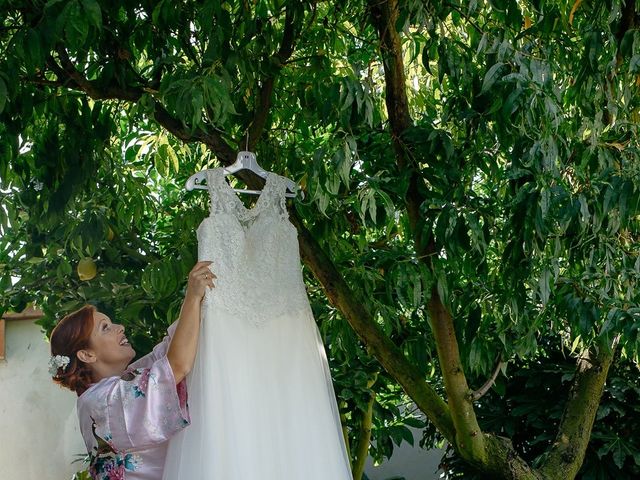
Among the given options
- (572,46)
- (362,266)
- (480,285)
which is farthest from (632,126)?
(362,266)

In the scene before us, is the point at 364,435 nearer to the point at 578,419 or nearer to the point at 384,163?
the point at 578,419

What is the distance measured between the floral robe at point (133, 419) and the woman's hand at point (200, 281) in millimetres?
146

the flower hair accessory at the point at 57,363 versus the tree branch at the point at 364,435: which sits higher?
the tree branch at the point at 364,435

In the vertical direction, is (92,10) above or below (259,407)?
above

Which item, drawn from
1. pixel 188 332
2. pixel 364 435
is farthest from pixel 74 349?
pixel 364 435

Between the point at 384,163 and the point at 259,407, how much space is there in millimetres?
731

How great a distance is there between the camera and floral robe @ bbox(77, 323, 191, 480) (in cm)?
198

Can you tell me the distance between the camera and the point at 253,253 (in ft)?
7.14

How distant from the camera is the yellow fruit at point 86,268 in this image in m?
2.95

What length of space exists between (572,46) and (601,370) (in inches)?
42.2

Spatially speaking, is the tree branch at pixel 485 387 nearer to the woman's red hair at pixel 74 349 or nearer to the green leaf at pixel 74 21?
the woman's red hair at pixel 74 349

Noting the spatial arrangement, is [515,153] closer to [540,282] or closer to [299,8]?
[540,282]

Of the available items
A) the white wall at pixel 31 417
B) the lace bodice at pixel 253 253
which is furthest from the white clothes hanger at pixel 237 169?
the white wall at pixel 31 417

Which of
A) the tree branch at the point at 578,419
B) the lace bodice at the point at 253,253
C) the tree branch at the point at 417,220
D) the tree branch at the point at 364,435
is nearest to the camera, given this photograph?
the lace bodice at the point at 253,253
